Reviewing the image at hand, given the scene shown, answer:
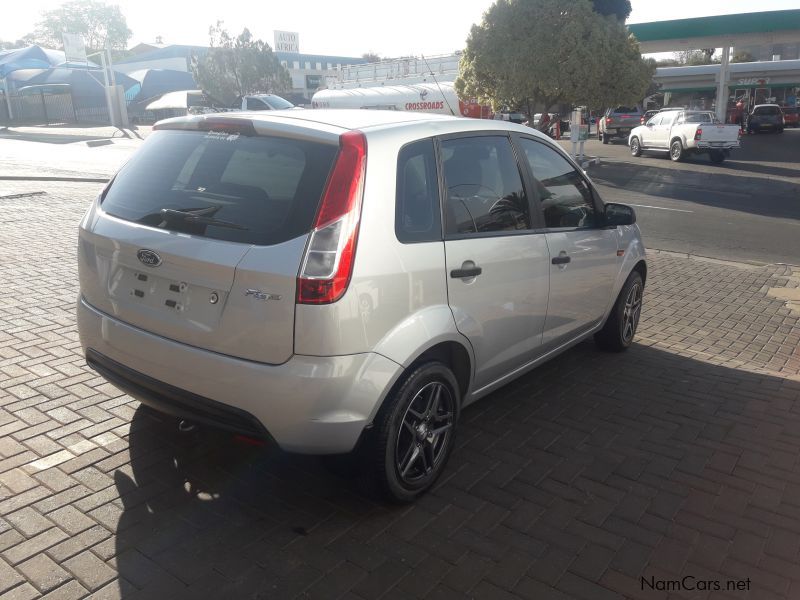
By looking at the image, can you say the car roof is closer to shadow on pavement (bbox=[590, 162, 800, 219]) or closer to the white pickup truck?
shadow on pavement (bbox=[590, 162, 800, 219])

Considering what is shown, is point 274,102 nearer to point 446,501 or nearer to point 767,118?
point 446,501

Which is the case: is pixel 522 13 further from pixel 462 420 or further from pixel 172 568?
pixel 172 568

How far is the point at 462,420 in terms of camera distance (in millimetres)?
4371

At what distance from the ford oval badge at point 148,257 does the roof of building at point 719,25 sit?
112 feet

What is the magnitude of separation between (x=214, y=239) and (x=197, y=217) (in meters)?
0.19

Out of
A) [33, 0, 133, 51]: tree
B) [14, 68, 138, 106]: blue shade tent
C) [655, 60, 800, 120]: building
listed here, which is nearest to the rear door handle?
[14, 68, 138, 106]: blue shade tent

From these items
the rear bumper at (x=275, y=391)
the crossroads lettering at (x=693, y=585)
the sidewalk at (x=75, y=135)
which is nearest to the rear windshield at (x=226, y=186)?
the rear bumper at (x=275, y=391)

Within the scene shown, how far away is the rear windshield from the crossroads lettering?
2.02 metres

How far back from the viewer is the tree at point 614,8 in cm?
2475

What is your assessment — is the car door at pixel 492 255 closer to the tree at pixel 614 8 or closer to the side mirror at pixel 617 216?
the side mirror at pixel 617 216

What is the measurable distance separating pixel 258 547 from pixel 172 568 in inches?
13.9

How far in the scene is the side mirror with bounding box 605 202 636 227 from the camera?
485cm

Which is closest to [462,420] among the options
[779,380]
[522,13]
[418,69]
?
[779,380]

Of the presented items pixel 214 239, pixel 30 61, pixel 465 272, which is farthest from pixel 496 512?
pixel 30 61
